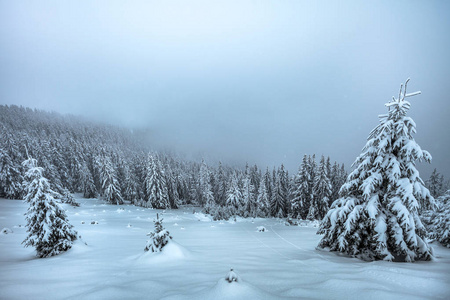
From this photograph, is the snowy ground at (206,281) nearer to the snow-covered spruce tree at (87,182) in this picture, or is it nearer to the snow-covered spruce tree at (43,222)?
the snow-covered spruce tree at (43,222)

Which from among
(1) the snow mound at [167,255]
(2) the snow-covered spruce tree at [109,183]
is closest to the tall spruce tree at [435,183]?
(1) the snow mound at [167,255]

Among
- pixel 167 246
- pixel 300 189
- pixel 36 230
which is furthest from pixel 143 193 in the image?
pixel 167 246

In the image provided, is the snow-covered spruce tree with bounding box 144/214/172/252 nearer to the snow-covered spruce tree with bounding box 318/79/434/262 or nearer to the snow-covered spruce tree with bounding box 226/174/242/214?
the snow-covered spruce tree with bounding box 318/79/434/262

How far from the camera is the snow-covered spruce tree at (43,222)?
9.70 m

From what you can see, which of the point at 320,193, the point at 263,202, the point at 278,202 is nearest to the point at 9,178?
the point at 263,202

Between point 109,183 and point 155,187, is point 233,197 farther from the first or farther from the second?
point 109,183

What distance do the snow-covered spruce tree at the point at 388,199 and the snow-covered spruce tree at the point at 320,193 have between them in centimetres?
3252

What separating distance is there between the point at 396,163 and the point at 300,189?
36.2 metres

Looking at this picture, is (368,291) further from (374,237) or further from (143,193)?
(143,193)

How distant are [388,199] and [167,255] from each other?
9.52m

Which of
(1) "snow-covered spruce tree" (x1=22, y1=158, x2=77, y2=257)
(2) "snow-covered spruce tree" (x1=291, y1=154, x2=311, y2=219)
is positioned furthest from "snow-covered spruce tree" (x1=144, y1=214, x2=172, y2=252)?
(2) "snow-covered spruce tree" (x1=291, y1=154, x2=311, y2=219)

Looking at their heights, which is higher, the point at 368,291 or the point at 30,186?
the point at 30,186

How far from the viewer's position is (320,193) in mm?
40062

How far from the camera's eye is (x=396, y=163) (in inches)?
324
